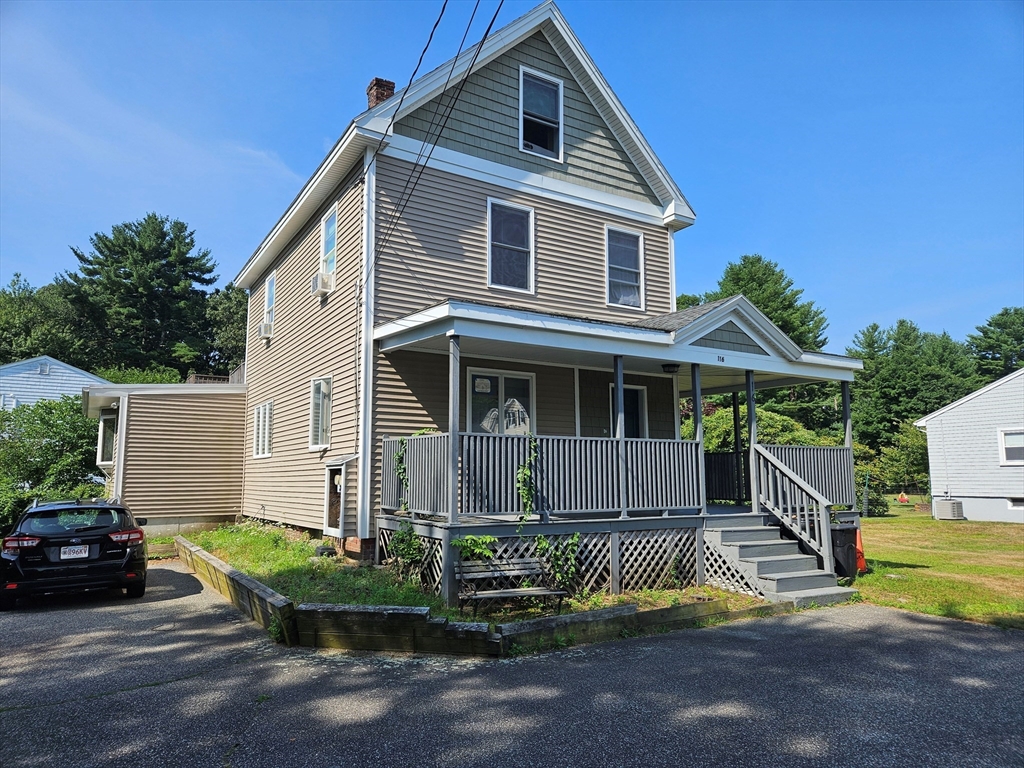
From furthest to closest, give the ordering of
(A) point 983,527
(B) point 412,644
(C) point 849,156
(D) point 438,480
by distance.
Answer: (A) point 983,527 → (C) point 849,156 → (D) point 438,480 → (B) point 412,644

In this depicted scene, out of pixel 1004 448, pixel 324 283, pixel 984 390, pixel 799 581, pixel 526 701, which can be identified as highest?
pixel 324 283

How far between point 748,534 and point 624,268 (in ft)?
20.0

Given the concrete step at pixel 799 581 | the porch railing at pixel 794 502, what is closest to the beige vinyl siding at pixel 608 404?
the porch railing at pixel 794 502

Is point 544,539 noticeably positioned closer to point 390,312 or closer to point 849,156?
point 390,312

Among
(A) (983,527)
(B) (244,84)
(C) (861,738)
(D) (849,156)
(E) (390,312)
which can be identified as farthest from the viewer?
(A) (983,527)

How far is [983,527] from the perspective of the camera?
912 inches

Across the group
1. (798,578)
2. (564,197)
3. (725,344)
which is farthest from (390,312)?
(798,578)

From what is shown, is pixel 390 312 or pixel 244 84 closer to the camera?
pixel 244 84

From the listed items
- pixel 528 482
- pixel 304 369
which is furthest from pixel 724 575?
pixel 304 369

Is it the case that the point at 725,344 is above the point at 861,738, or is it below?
above

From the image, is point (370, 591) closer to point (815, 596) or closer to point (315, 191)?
point (815, 596)

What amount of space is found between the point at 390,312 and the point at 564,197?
453cm

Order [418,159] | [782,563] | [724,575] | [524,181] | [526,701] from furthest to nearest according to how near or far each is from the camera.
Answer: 1. [524,181]
2. [418,159]
3. [724,575]
4. [782,563]
5. [526,701]

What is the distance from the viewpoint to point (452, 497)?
846cm
